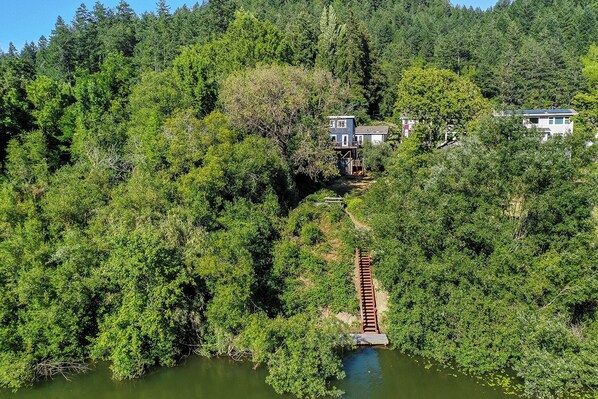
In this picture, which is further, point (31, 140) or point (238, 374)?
point (31, 140)

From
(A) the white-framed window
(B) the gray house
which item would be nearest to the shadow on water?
(B) the gray house

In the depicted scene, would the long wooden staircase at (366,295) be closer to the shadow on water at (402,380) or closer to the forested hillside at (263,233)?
the forested hillside at (263,233)

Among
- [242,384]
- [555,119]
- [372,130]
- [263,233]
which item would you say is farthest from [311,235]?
[555,119]

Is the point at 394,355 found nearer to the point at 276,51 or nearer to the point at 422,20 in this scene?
the point at 276,51

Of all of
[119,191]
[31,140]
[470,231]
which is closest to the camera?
[470,231]

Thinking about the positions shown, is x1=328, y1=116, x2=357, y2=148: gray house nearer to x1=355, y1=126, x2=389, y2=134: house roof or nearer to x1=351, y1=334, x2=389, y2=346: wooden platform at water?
x1=355, y1=126, x2=389, y2=134: house roof

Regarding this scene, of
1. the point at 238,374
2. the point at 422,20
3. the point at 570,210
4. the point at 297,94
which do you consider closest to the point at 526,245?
the point at 570,210

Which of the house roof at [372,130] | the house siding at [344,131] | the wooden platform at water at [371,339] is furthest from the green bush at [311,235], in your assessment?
the house roof at [372,130]
